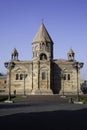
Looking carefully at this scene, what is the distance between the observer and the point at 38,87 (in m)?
73.6

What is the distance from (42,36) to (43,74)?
420 inches

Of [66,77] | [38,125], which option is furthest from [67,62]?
[38,125]

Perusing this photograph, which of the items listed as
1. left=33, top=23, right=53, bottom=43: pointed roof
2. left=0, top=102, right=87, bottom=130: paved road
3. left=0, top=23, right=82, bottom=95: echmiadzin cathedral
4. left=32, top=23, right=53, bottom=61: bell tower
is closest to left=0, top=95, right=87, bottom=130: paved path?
left=0, top=102, right=87, bottom=130: paved road

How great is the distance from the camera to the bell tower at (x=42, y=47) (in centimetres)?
7656

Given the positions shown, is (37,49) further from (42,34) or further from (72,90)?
(72,90)

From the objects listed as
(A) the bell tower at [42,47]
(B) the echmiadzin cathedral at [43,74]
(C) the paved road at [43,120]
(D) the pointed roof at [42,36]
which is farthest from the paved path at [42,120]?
(D) the pointed roof at [42,36]

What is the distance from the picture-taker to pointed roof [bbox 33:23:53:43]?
257 feet

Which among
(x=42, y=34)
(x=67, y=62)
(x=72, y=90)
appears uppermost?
(x=42, y=34)

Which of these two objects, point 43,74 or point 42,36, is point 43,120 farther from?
point 42,36

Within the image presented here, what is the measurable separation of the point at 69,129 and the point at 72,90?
62429mm

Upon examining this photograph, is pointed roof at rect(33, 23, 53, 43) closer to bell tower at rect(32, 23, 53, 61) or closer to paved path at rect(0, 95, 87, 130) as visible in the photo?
bell tower at rect(32, 23, 53, 61)

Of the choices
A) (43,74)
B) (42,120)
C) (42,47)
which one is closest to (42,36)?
(42,47)

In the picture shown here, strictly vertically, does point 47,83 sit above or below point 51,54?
below

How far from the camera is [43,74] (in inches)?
2933
